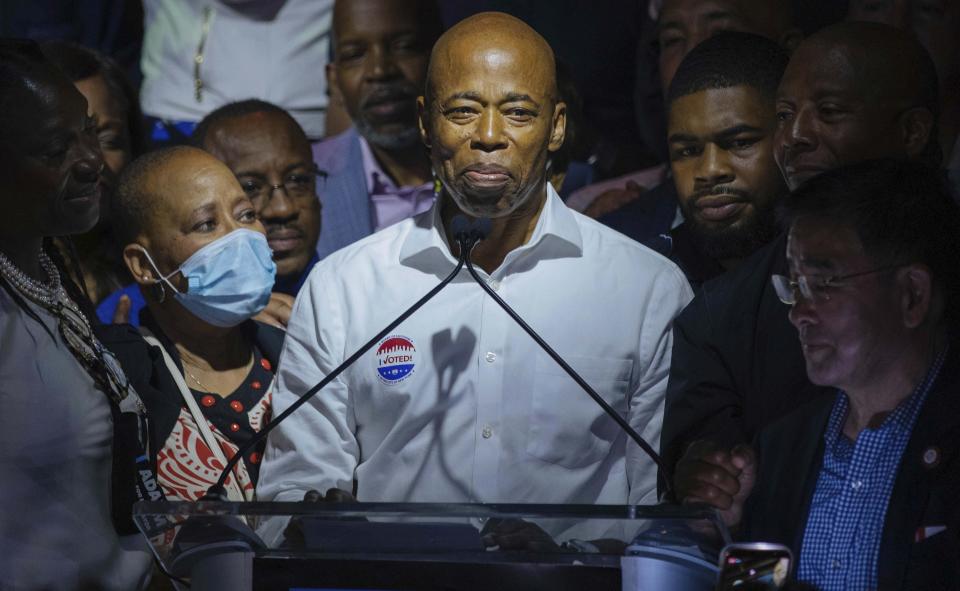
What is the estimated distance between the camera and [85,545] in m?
3.19

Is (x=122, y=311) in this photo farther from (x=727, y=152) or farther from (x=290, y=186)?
(x=727, y=152)

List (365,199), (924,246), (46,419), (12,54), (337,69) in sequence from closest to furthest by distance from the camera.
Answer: (924,246) < (46,419) < (12,54) < (365,199) < (337,69)

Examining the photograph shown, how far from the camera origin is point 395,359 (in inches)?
136

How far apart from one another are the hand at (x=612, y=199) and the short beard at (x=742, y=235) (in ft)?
1.94

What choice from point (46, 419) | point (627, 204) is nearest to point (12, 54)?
point (46, 419)

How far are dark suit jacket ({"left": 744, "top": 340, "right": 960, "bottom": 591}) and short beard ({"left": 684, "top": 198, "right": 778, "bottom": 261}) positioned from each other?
0.91 meters

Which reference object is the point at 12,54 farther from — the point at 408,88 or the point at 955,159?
the point at 955,159

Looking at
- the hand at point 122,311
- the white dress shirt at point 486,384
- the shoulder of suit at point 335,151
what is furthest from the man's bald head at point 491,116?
the shoulder of suit at point 335,151

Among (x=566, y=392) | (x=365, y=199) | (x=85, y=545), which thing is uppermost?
(x=365, y=199)

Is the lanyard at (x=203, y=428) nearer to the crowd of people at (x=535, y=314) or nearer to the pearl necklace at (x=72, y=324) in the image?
the crowd of people at (x=535, y=314)

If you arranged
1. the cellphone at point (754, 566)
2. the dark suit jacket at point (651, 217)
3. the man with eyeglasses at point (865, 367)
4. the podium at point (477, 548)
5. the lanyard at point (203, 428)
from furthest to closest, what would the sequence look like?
the dark suit jacket at point (651, 217), the lanyard at point (203, 428), the man with eyeglasses at point (865, 367), the podium at point (477, 548), the cellphone at point (754, 566)

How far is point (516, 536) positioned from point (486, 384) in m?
1.06

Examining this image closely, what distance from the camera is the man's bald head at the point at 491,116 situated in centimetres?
349

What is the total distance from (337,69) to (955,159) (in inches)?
88.4
